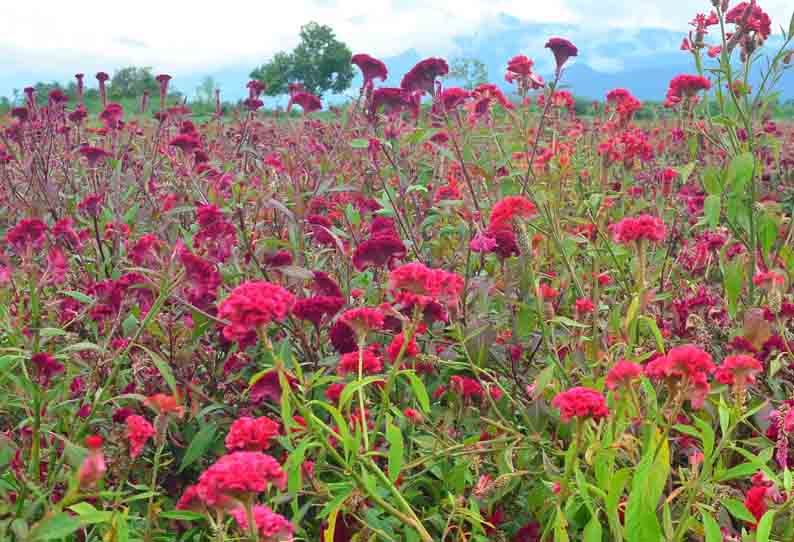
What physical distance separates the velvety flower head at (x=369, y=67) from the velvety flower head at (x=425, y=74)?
0.12 meters

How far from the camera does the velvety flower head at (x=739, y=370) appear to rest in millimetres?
1479

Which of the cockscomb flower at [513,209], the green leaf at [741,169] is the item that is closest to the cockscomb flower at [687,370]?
the cockscomb flower at [513,209]

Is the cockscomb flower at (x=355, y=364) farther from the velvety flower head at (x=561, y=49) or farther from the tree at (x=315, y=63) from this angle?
the tree at (x=315, y=63)

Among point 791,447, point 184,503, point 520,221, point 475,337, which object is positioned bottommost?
point 791,447

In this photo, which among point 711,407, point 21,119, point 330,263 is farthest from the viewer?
point 21,119

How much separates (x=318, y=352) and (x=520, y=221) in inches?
27.4

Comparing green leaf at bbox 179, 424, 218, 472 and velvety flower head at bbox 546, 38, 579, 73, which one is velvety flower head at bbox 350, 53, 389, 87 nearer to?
velvety flower head at bbox 546, 38, 579, 73

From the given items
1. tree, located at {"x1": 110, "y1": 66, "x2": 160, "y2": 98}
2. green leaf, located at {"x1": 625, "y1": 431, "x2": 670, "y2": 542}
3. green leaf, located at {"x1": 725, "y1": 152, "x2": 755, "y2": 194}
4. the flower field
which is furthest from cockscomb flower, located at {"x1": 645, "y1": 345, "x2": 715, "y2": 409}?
tree, located at {"x1": 110, "y1": 66, "x2": 160, "y2": 98}

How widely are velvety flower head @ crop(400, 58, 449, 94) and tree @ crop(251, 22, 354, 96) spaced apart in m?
48.3

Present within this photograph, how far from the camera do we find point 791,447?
2.01m

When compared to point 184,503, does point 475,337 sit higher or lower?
higher

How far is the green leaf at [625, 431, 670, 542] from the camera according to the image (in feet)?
4.07

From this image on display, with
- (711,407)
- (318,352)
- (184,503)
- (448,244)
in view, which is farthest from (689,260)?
(184,503)

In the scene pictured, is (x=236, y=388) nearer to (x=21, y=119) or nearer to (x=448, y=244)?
(x=448, y=244)
